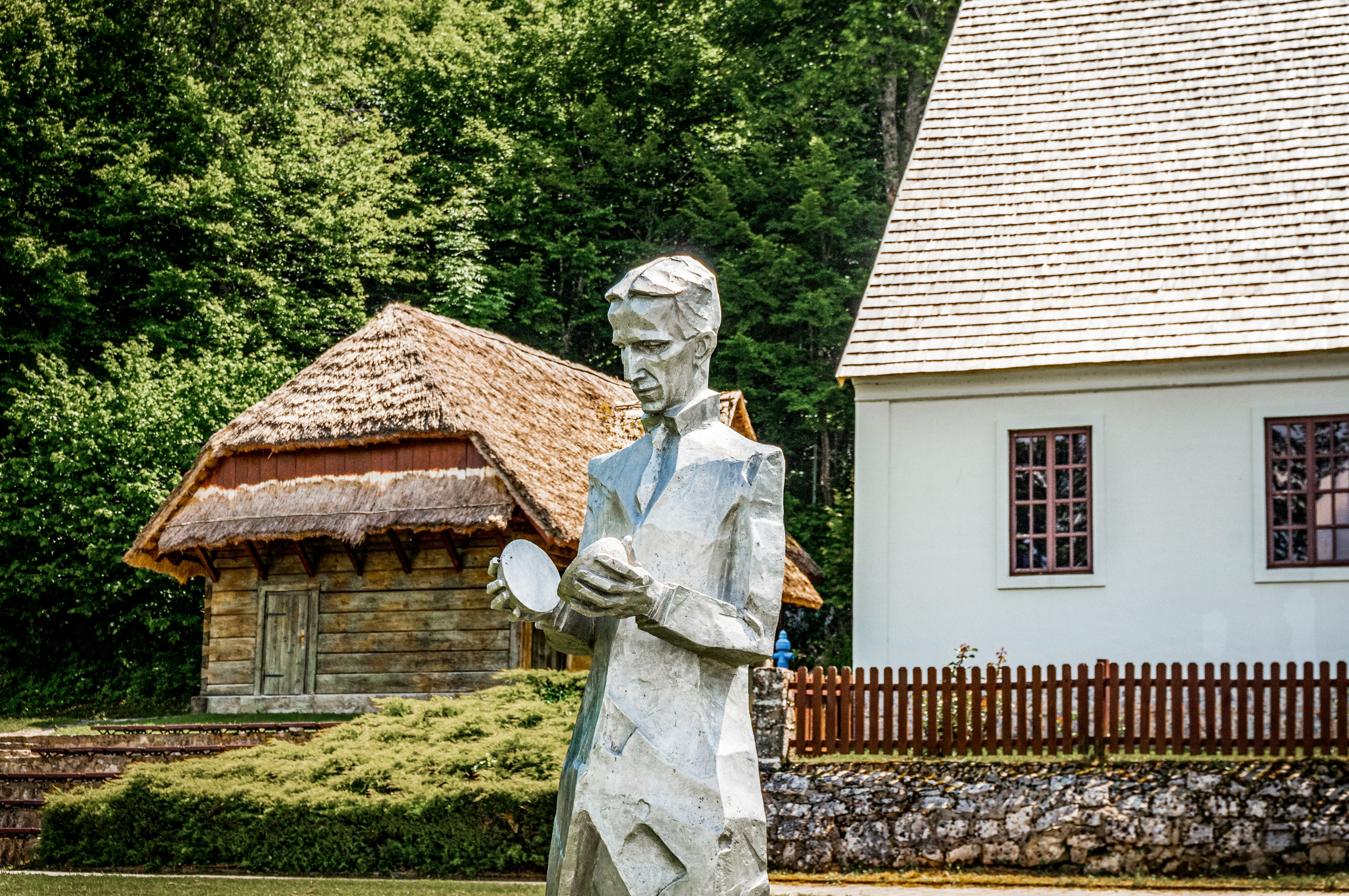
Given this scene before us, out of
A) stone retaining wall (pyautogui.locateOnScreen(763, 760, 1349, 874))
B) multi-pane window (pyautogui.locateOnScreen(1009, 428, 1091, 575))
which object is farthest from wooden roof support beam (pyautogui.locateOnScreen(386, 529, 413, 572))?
stone retaining wall (pyautogui.locateOnScreen(763, 760, 1349, 874))

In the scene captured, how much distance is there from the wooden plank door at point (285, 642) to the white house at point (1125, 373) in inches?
332

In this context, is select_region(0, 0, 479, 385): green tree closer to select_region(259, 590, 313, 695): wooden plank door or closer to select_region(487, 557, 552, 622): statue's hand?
select_region(259, 590, 313, 695): wooden plank door

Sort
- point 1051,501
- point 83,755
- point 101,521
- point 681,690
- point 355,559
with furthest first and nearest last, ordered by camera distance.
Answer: point 101,521 → point 355,559 → point 1051,501 → point 83,755 → point 681,690

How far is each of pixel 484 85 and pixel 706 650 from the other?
37.7 meters

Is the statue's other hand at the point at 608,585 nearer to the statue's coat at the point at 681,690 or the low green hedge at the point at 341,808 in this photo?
the statue's coat at the point at 681,690

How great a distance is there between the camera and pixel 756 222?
37344mm

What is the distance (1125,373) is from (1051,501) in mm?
1744

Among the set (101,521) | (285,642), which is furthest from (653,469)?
(101,521)

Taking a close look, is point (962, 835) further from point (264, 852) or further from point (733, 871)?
point (733, 871)

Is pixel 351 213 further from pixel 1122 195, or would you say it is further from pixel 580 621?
pixel 580 621

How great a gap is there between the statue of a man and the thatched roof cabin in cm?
1465

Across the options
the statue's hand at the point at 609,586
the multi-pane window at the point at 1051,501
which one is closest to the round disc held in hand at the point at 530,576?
the statue's hand at the point at 609,586

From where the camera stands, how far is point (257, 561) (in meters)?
22.6

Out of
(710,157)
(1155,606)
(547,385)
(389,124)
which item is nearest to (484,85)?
(389,124)
